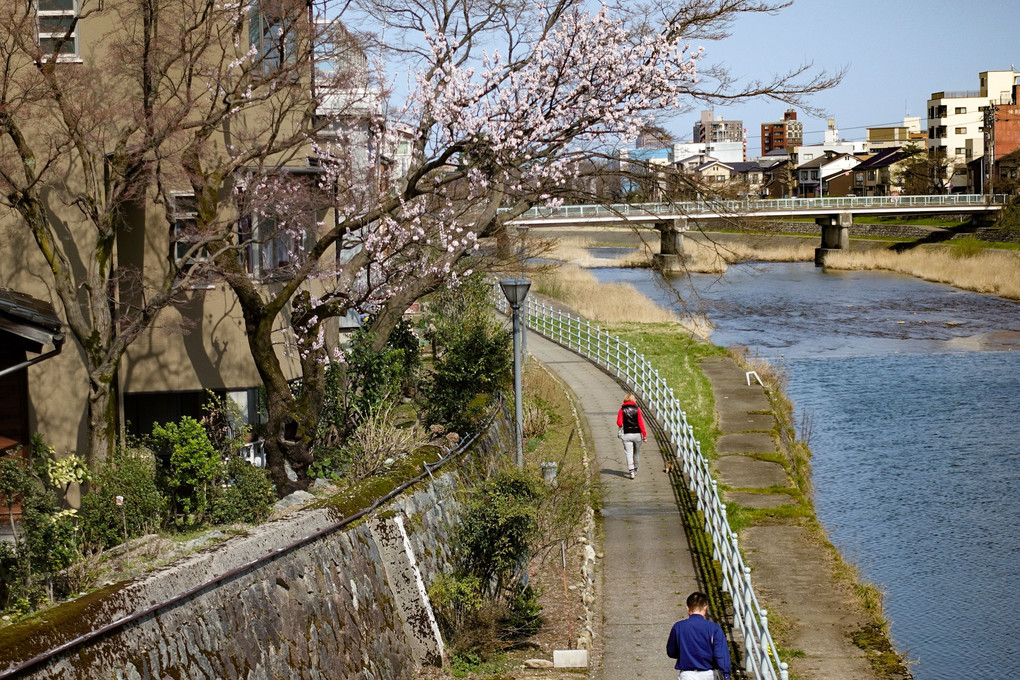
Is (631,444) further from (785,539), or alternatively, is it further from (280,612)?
(280,612)

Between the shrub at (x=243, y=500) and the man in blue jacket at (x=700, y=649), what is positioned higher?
the shrub at (x=243, y=500)

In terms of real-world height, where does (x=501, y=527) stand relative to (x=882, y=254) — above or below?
below

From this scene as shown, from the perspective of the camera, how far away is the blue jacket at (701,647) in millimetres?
8812

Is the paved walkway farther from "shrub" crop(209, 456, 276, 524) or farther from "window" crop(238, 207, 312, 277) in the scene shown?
"window" crop(238, 207, 312, 277)

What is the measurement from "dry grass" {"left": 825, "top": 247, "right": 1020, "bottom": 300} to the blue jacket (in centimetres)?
5139

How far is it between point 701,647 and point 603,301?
126ft

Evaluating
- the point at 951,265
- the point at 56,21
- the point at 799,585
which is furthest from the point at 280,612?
the point at 951,265

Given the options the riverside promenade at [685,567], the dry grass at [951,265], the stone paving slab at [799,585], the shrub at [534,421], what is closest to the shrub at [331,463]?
the riverside promenade at [685,567]

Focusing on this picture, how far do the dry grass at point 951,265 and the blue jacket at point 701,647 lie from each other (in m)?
51.4

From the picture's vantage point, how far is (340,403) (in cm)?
1667

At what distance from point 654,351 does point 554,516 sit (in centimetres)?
2058

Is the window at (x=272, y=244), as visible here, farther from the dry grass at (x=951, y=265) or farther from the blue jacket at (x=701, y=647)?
the dry grass at (x=951, y=265)

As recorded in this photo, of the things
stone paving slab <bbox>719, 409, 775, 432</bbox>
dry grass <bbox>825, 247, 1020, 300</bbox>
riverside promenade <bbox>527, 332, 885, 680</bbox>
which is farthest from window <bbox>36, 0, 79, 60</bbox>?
dry grass <bbox>825, 247, 1020, 300</bbox>

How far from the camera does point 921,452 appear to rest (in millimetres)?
24938
